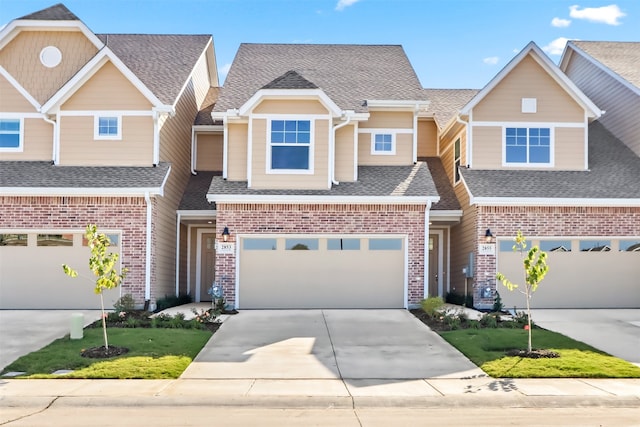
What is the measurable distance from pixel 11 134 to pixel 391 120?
11.7 meters

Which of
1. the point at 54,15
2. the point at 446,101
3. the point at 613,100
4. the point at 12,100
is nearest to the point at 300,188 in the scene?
the point at 12,100

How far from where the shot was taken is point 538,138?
70.3ft

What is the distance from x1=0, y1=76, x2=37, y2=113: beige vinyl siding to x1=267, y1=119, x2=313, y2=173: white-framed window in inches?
285

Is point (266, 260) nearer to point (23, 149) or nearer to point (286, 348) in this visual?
point (286, 348)

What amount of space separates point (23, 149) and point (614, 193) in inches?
689

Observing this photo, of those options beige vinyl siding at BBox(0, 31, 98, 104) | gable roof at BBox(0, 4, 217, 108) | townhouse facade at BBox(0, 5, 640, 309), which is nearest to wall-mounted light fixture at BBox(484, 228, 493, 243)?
townhouse facade at BBox(0, 5, 640, 309)

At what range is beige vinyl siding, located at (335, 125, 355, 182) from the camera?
20938mm

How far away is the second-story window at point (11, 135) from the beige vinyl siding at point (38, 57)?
4.80 feet

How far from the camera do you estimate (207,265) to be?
77.7ft

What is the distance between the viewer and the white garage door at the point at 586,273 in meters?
20.0

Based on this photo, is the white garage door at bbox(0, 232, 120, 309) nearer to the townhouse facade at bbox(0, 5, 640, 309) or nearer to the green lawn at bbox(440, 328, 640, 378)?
the townhouse facade at bbox(0, 5, 640, 309)

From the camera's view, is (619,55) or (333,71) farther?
(619,55)

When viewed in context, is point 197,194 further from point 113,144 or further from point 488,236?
point 488,236

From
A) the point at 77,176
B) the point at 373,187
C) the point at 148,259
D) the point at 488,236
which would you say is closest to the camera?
the point at 148,259
